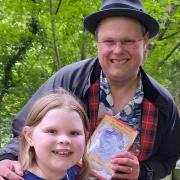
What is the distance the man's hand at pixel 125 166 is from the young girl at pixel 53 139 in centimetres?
27

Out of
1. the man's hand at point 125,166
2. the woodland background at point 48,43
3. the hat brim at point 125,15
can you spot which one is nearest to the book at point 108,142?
the man's hand at point 125,166

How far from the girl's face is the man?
0.48 meters

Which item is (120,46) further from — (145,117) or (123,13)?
(145,117)

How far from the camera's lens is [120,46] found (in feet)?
8.29

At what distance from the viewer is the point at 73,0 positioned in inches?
216

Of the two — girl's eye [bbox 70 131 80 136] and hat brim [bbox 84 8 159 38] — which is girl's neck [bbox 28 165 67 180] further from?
hat brim [bbox 84 8 159 38]

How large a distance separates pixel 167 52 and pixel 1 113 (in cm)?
356

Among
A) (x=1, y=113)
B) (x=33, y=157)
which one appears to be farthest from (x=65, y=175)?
(x=1, y=113)

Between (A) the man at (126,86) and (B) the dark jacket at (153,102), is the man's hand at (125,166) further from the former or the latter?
(B) the dark jacket at (153,102)

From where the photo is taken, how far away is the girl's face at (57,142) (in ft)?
6.20

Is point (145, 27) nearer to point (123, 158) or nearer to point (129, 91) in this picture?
point (129, 91)

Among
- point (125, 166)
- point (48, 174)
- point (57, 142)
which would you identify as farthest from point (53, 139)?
point (125, 166)

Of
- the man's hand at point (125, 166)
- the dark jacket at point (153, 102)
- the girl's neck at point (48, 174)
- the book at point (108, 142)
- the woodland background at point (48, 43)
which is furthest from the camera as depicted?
the woodland background at point (48, 43)

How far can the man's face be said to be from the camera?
8.21 feet
